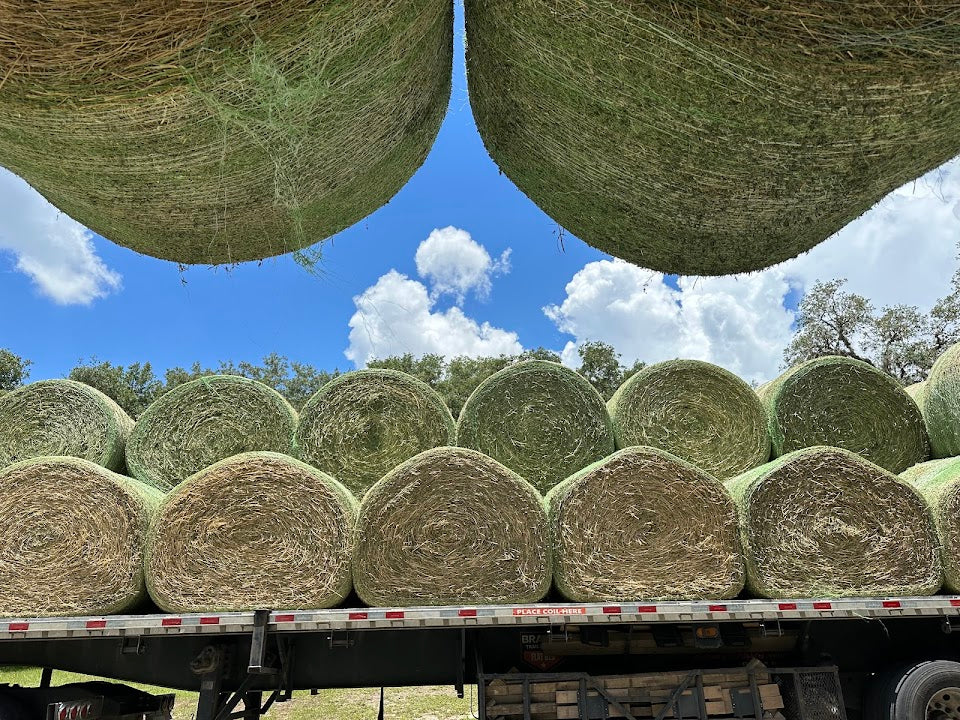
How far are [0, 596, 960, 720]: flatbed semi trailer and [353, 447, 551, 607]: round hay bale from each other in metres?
0.13

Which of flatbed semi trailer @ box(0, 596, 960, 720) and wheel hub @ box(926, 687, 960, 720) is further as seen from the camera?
wheel hub @ box(926, 687, 960, 720)

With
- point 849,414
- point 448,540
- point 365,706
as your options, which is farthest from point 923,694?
point 365,706

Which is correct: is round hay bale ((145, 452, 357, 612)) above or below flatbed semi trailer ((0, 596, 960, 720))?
above

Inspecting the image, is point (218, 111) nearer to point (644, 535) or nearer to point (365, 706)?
point (644, 535)

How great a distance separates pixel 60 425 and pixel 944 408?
6452 millimetres

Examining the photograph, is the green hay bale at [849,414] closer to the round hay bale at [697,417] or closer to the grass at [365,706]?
the round hay bale at [697,417]

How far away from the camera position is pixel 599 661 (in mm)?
4312

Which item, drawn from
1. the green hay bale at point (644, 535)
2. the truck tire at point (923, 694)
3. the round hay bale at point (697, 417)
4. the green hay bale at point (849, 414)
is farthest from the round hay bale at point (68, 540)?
the truck tire at point (923, 694)

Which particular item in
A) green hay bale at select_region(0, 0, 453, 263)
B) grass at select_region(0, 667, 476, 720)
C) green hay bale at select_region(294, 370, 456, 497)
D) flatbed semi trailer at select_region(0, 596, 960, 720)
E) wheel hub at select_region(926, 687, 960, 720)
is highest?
green hay bale at select_region(0, 0, 453, 263)

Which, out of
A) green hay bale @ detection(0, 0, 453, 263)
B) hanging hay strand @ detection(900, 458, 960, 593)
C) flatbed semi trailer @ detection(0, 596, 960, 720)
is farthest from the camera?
hanging hay strand @ detection(900, 458, 960, 593)

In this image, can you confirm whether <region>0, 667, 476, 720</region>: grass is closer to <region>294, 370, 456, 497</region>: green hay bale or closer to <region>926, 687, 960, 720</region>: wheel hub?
<region>294, 370, 456, 497</region>: green hay bale

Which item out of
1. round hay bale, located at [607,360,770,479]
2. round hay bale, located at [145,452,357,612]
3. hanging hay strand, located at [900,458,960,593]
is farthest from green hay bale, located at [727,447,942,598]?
round hay bale, located at [145,452,357,612]

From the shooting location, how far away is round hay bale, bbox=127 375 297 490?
16.0 feet

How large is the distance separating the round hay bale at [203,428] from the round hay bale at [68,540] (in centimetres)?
84
